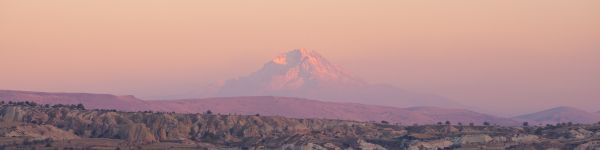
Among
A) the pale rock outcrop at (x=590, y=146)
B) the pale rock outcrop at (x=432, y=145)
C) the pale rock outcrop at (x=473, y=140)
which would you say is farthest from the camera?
the pale rock outcrop at (x=473, y=140)

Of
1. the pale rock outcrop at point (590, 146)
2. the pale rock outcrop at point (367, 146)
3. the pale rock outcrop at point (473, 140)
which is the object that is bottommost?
the pale rock outcrop at point (367, 146)

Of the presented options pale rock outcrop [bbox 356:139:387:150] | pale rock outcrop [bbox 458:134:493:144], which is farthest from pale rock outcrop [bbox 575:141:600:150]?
pale rock outcrop [bbox 356:139:387:150]

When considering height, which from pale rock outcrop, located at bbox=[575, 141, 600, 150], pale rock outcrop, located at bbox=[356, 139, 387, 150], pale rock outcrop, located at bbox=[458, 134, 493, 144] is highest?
pale rock outcrop, located at bbox=[458, 134, 493, 144]

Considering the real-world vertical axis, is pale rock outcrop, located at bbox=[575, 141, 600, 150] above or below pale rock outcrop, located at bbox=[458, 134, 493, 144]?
below

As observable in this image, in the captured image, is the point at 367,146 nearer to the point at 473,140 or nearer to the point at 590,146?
the point at 473,140

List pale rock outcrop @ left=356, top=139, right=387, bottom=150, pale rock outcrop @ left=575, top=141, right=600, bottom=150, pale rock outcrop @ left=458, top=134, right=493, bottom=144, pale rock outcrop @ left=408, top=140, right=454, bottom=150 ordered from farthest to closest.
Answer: pale rock outcrop @ left=458, top=134, right=493, bottom=144, pale rock outcrop @ left=356, top=139, right=387, bottom=150, pale rock outcrop @ left=408, top=140, right=454, bottom=150, pale rock outcrop @ left=575, top=141, right=600, bottom=150

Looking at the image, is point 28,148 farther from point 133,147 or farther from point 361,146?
point 361,146

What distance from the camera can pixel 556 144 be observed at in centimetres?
19225

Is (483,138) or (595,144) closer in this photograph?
(595,144)

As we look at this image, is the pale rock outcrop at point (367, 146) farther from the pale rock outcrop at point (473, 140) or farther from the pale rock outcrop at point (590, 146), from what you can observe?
the pale rock outcrop at point (590, 146)

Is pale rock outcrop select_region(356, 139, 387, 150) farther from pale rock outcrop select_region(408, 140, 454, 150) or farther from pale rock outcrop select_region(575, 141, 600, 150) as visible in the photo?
pale rock outcrop select_region(575, 141, 600, 150)

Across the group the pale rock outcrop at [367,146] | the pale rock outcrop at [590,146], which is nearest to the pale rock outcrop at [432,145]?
the pale rock outcrop at [367,146]

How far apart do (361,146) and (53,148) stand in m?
44.8

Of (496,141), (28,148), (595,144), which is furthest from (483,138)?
(28,148)
